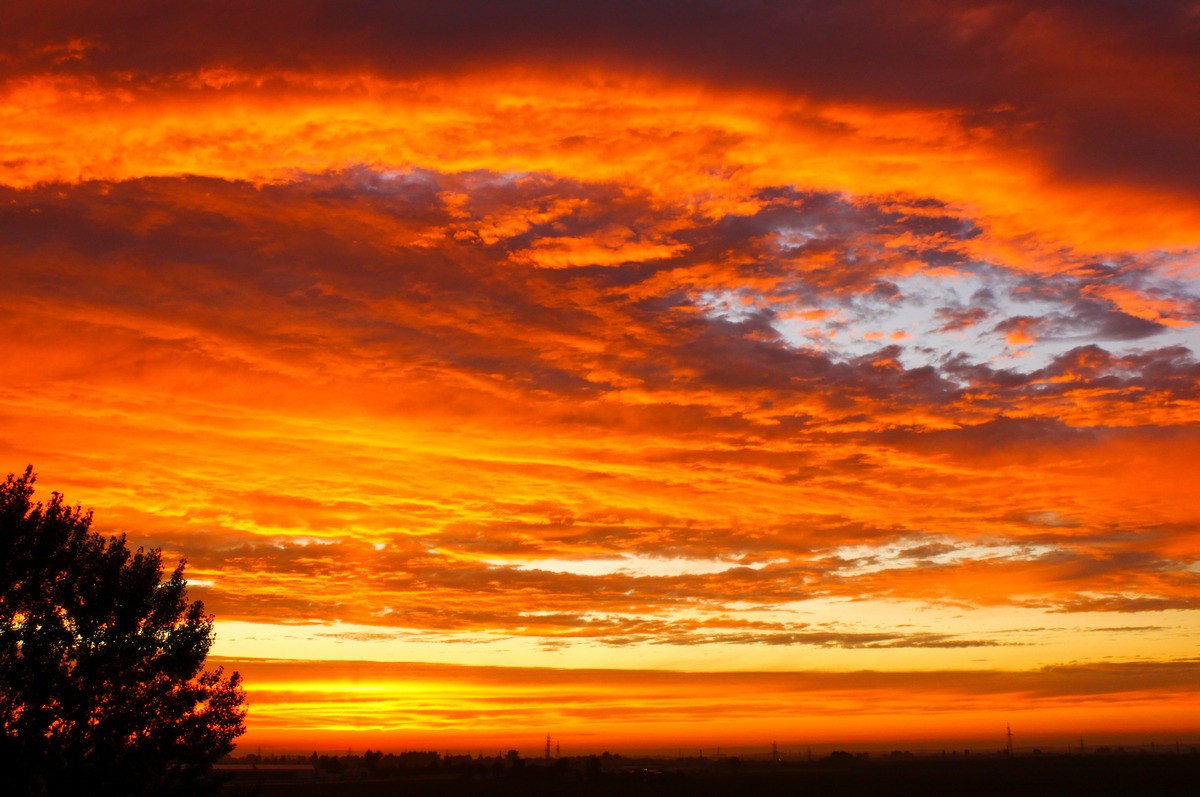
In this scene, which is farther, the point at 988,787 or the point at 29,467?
the point at 988,787

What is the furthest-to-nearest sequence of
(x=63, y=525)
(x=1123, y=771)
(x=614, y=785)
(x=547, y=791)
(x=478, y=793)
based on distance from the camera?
1. (x=1123, y=771)
2. (x=614, y=785)
3. (x=547, y=791)
4. (x=478, y=793)
5. (x=63, y=525)

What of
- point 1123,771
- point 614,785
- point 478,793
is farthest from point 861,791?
point 1123,771

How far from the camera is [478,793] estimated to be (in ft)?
429

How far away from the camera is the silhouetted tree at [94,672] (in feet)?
109

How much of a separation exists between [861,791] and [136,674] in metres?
119

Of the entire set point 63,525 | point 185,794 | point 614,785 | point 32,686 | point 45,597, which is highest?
point 63,525

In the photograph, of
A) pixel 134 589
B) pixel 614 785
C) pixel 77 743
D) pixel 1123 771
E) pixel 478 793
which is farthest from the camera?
pixel 1123 771

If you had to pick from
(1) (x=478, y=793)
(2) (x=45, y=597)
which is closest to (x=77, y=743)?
(2) (x=45, y=597)

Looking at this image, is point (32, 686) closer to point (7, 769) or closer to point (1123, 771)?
point (7, 769)

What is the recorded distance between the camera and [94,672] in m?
35.8

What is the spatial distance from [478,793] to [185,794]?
101 meters

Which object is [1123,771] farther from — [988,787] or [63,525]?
[63,525]

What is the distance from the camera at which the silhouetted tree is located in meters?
33.1

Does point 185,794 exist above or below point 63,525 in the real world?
below
